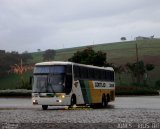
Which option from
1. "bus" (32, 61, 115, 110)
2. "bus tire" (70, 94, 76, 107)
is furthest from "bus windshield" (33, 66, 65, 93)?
"bus tire" (70, 94, 76, 107)

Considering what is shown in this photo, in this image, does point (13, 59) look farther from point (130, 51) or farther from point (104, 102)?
point (104, 102)

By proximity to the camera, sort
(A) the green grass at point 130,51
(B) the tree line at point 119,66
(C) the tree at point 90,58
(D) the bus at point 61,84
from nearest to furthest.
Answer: (D) the bus at point 61,84
(C) the tree at point 90,58
(B) the tree line at point 119,66
(A) the green grass at point 130,51

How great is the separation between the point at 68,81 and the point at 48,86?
145cm

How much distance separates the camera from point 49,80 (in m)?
34.9

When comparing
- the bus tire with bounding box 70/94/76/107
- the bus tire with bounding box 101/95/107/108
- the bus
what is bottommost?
the bus tire with bounding box 101/95/107/108

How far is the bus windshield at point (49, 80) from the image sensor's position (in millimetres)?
34688

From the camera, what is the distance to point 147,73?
108 metres

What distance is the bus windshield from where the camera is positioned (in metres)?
34.7

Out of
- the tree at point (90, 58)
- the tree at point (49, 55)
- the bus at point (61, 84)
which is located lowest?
the bus at point (61, 84)

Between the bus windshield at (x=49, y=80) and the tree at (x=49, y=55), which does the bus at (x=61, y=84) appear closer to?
the bus windshield at (x=49, y=80)

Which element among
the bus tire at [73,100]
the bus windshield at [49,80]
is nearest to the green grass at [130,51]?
the bus tire at [73,100]

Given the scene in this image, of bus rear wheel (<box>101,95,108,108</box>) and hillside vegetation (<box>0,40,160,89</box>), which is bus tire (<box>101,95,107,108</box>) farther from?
hillside vegetation (<box>0,40,160,89</box>)

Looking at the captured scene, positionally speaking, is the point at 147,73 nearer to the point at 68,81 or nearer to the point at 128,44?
the point at 128,44

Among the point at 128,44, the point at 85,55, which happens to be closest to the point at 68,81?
the point at 85,55
